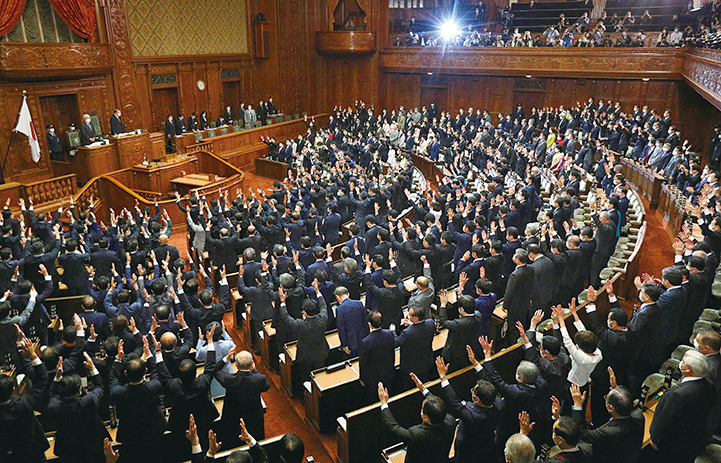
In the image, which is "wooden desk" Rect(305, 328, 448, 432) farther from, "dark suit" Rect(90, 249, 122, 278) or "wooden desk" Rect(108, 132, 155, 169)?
"wooden desk" Rect(108, 132, 155, 169)

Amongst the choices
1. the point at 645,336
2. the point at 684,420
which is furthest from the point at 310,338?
the point at 684,420

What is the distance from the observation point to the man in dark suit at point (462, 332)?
429cm

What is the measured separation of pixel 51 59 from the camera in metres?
12.3

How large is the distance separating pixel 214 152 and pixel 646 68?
13493 millimetres

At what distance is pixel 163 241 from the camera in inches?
275

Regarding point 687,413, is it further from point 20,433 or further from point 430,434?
point 20,433

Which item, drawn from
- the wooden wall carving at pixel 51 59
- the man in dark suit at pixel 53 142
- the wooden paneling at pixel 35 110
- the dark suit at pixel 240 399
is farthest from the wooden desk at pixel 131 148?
the dark suit at pixel 240 399

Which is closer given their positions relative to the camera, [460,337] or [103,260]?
[460,337]

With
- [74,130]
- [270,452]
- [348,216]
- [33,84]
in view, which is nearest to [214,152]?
[74,130]

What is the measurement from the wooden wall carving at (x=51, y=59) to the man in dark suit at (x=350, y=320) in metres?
11.3

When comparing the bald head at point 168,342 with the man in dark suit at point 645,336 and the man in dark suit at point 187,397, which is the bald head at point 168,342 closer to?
the man in dark suit at point 187,397

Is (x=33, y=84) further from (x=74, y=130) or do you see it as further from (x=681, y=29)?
(x=681, y=29)

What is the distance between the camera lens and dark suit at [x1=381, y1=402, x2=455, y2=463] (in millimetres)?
3188

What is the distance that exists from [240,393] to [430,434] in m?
1.49
